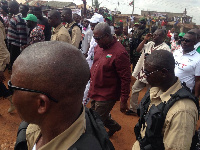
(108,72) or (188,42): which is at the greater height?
(188,42)

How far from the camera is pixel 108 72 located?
296 centimetres

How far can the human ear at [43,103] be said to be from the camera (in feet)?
3.08

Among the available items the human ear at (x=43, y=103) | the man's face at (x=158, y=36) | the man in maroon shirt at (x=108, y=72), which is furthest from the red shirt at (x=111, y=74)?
the human ear at (x=43, y=103)

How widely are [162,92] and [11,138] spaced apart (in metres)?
2.92

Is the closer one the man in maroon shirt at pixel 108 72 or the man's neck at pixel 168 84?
the man's neck at pixel 168 84

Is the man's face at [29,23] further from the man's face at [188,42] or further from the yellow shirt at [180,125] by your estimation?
the yellow shirt at [180,125]

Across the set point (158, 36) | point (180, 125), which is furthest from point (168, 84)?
point (158, 36)

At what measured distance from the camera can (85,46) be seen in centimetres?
569

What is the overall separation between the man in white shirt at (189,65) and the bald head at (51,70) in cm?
260

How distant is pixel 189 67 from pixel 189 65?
3 centimetres

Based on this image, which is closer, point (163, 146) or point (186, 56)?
point (163, 146)

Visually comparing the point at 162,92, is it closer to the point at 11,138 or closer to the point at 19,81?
the point at 19,81

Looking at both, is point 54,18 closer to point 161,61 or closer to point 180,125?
point 161,61

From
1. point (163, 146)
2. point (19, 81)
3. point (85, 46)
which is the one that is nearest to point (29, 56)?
point (19, 81)
